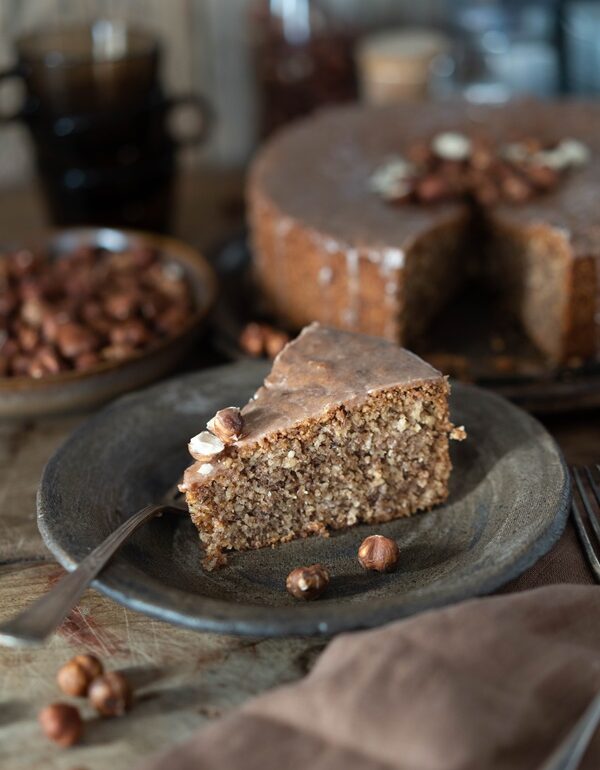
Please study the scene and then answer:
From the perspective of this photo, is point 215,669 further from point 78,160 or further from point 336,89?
point 336,89

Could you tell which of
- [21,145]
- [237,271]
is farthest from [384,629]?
[21,145]

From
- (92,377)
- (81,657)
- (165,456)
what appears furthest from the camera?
(92,377)

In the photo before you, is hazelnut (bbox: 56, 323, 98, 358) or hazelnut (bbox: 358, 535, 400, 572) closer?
hazelnut (bbox: 358, 535, 400, 572)

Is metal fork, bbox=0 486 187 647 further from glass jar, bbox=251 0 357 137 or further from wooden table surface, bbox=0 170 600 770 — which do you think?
glass jar, bbox=251 0 357 137

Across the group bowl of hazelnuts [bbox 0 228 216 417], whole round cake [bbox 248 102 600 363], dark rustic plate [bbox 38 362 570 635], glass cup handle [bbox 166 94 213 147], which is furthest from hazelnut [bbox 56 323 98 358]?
glass cup handle [bbox 166 94 213 147]

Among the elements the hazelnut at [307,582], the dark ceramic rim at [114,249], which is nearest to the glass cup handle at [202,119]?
the dark ceramic rim at [114,249]

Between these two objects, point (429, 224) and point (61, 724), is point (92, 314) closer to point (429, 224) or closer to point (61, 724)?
point (429, 224)

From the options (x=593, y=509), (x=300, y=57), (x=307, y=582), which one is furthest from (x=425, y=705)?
(x=300, y=57)
